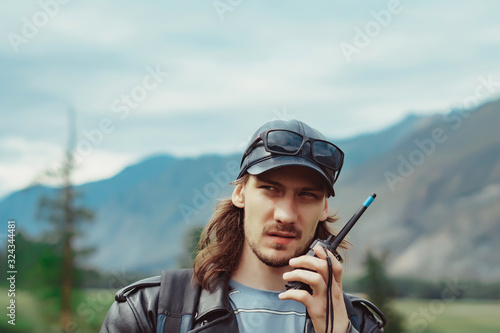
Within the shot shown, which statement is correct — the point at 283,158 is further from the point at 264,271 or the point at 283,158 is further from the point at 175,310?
the point at 175,310

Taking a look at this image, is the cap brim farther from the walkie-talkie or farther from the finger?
the finger

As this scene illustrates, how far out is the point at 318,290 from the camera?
3.96m

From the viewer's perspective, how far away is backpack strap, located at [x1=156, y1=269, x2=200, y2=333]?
429 centimetres

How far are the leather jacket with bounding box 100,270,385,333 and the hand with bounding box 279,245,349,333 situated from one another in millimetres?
193

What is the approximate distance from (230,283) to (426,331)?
4000 centimetres

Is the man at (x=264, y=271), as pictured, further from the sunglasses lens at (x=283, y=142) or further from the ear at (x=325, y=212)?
the ear at (x=325, y=212)

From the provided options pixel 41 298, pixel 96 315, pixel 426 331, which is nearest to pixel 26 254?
pixel 41 298

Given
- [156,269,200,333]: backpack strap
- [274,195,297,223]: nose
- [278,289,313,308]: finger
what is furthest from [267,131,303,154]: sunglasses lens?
[156,269,200,333]: backpack strap

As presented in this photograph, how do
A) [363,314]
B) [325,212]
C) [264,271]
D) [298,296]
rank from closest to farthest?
1. [298,296]
2. [264,271]
3. [363,314]
4. [325,212]

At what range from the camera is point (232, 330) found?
4.33 m

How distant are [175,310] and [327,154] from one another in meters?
1.52

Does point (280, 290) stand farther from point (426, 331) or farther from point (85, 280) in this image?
point (426, 331)

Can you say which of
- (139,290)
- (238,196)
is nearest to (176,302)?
(139,290)

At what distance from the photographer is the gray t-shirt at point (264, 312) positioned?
4371 mm
